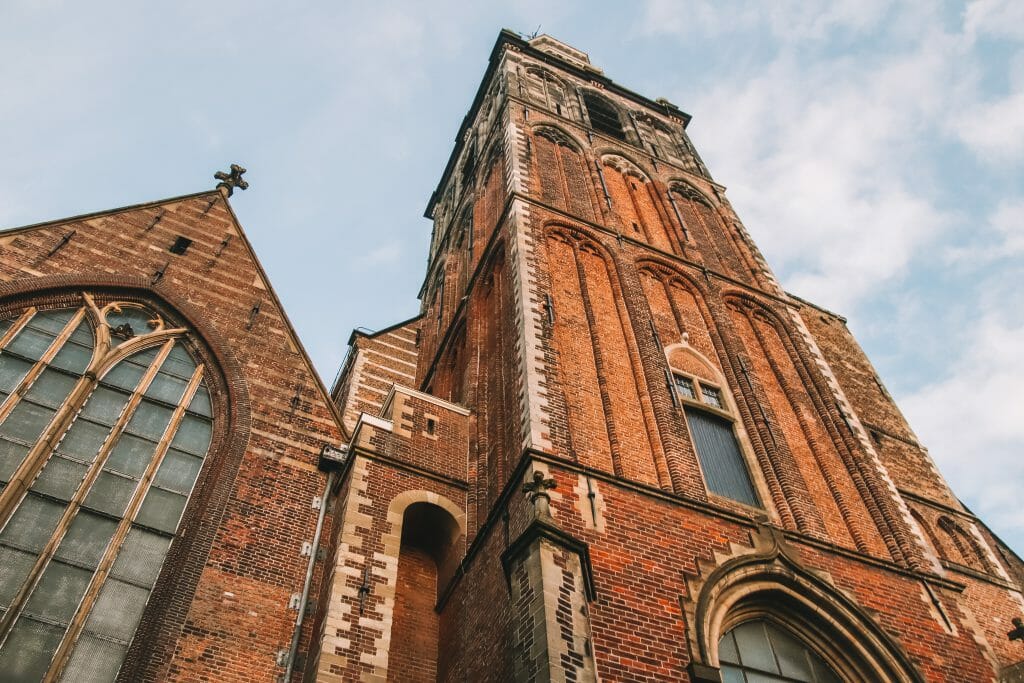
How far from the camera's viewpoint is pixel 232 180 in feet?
57.4

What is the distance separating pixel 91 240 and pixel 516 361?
7696 millimetres

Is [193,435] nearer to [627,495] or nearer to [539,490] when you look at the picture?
[539,490]

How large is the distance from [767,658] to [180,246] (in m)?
11.9

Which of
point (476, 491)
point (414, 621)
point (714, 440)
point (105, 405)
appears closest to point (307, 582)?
point (414, 621)

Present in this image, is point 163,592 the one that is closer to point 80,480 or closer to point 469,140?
point 80,480

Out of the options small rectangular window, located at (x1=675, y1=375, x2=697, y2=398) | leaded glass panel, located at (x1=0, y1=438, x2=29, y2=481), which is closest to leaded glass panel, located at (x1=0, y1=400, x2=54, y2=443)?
leaded glass panel, located at (x1=0, y1=438, x2=29, y2=481)

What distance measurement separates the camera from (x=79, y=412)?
11086 millimetres

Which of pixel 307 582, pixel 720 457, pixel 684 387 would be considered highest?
pixel 684 387

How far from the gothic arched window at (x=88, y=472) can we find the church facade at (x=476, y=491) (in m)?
0.03

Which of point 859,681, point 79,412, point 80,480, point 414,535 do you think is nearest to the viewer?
point 859,681

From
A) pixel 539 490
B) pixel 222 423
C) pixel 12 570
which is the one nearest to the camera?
pixel 539 490

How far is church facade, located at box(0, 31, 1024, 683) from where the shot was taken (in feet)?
29.6

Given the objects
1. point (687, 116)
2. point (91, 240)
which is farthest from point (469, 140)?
point (91, 240)

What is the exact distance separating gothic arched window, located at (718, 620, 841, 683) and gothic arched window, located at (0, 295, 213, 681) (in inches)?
265
